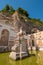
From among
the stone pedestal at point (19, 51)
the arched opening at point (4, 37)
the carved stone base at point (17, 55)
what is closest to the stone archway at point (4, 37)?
the arched opening at point (4, 37)

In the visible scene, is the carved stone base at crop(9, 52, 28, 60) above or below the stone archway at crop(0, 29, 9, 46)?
below

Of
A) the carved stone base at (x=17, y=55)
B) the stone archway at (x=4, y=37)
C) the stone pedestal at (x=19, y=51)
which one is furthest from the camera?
the stone archway at (x=4, y=37)

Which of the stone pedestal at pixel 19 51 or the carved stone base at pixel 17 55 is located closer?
the carved stone base at pixel 17 55

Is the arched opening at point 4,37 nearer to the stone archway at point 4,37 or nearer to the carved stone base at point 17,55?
the stone archway at point 4,37

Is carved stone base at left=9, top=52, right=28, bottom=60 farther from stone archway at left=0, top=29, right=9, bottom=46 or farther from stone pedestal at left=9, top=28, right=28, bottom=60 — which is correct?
stone archway at left=0, top=29, right=9, bottom=46

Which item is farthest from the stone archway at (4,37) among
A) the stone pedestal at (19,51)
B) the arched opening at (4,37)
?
the stone pedestal at (19,51)

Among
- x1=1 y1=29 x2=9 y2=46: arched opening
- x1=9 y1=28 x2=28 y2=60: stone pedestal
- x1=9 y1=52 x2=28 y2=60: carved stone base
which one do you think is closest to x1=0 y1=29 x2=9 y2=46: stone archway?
x1=1 y1=29 x2=9 y2=46: arched opening

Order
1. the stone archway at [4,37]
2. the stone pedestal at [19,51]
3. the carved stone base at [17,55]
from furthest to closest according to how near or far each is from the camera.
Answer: the stone archway at [4,37] < the stone pedestal at [19,51] < the carved stone base at [17,55]

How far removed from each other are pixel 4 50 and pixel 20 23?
13801mm

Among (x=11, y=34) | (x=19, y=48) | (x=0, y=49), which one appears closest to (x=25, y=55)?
(x=19, y=48)

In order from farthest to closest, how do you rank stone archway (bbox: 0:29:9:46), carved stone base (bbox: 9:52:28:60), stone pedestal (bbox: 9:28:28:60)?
stone archway (bbox: 0:29:9:46)
stone pedestal (bbox: 9:28:28:60)
carved stone base (bbox: 9:52:28:60)

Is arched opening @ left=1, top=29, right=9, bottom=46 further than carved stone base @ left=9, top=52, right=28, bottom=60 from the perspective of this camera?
Yes

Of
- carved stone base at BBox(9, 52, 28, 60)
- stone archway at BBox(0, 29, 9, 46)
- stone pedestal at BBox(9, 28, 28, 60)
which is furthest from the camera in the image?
stone archway at BBox(0, 29, 9, 46)

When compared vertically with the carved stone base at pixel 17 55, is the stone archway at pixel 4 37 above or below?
above
